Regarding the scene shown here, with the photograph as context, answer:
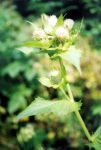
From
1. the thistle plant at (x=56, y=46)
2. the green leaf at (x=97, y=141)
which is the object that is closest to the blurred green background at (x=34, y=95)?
the green leaf at (x=97, y=141)

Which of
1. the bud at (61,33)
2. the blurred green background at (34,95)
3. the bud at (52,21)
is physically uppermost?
the bud at (52,21)

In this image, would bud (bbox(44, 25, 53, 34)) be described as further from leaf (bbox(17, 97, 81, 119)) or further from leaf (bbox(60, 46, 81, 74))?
leaf (bbox(17, 97, 81, 119))

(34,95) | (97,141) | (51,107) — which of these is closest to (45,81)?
(51,107)

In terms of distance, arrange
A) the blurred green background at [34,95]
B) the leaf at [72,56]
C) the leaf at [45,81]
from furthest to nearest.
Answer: the blurred green background at [34,95], the leaf at [45,81], the leaf at [72,56]

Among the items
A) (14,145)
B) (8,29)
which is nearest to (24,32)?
(8,29)

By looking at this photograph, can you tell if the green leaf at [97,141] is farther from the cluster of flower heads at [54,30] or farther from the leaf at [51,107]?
the cluster of flower heads at [54,30]

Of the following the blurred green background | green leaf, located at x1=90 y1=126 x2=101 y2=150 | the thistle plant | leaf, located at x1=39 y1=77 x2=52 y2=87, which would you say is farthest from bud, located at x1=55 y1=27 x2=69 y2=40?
the blurred green background

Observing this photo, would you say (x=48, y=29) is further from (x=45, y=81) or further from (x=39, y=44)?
(x=45, y=81)

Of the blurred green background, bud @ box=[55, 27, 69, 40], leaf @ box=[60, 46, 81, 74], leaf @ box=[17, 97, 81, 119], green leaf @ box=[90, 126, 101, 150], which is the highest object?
bud @ box=[55, 27, 69, 40]

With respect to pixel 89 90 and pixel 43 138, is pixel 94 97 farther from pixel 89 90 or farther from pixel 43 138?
pixel 43 138

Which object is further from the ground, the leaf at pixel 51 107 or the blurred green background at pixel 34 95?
the leaf at pixel 51 107
